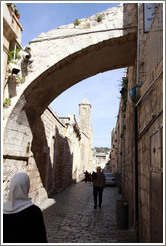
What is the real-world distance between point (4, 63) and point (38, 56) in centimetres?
121

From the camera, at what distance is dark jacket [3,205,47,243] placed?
6.68 ft

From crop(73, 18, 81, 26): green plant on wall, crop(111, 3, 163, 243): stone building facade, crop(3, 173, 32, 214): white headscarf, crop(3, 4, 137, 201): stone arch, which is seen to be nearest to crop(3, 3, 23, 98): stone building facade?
crop(3, 4, 137, 201): stone arch

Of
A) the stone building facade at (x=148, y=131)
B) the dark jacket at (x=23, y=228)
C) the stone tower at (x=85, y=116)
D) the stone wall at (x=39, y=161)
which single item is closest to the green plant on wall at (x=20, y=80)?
the stone wall at (x=39, y=161)

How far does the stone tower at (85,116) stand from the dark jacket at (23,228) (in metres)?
35.2

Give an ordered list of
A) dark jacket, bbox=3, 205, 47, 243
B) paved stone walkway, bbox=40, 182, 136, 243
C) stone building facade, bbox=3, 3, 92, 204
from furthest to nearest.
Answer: stone building facade, bbox=3, 3, 92, 204 < paved stone walkway, bbox=40, 182, 136, 243 < dark jacket, bbox=3, 205, 47, 243

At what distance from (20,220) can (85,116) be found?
36941 millimetres

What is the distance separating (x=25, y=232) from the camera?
205 cm

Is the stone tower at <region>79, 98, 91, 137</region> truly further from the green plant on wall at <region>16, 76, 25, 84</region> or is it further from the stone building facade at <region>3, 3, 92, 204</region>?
the green plant on wall at <region>16, 76, 25, 84</region>

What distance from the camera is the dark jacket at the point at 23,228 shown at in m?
2.04

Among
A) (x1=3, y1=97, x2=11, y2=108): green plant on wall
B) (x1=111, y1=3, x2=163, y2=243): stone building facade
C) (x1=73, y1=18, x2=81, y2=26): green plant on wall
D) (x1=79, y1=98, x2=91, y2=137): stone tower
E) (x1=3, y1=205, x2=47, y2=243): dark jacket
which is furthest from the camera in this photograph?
(x1=79, y1=98, x2=91, y2=137): stone tower

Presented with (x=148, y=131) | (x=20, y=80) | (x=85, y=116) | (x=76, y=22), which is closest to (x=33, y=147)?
(x=20, y=80)

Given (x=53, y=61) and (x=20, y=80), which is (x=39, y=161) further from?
(x=53, y=61)

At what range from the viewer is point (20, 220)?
206cm

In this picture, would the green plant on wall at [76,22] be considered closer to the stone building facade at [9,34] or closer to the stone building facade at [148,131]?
the stone building facade at [9,34]
